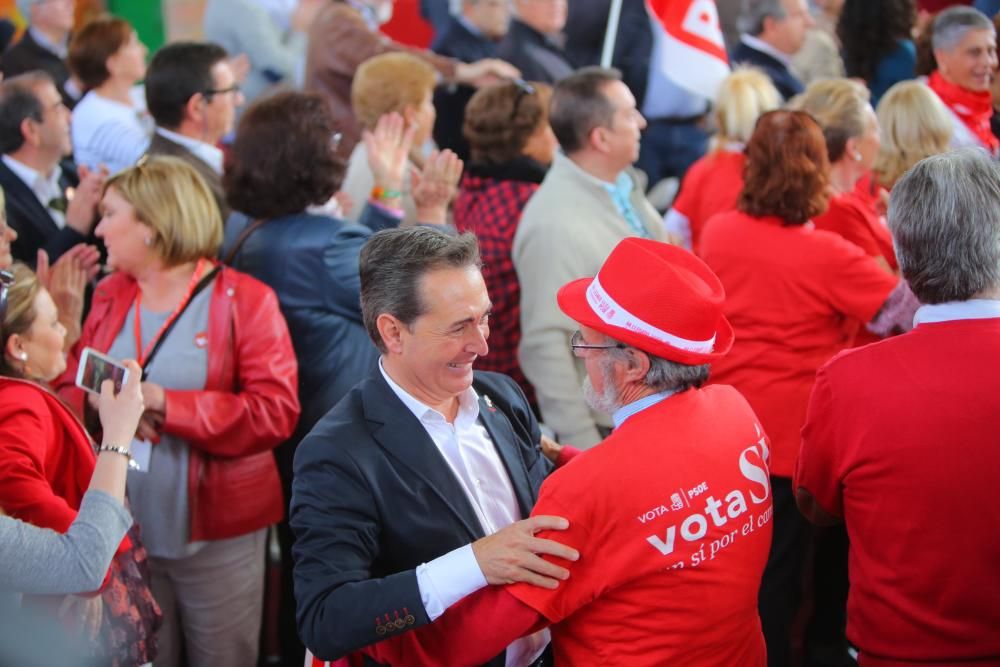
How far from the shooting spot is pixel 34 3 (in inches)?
253

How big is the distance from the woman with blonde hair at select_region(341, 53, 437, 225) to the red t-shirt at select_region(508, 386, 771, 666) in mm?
2594

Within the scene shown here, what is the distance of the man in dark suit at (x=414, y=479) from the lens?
211cm

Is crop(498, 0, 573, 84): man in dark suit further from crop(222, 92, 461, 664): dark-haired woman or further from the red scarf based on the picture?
crop(222, 92, 461, 664): dark-haired woman

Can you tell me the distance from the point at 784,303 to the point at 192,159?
233 centimetres

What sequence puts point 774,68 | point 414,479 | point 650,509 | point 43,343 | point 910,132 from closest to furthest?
1. point 650,509
2. point 414,479
3. point 43,343
4. point 910,132
5. point 774,68

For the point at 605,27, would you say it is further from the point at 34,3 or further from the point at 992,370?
the point at 992,370

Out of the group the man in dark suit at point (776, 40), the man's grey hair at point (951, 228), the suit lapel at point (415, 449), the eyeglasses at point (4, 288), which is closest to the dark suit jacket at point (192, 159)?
the eyeglasses at point (4, 288)

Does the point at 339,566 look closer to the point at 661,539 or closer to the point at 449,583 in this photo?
the point at 449,583

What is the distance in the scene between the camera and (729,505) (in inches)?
85.7

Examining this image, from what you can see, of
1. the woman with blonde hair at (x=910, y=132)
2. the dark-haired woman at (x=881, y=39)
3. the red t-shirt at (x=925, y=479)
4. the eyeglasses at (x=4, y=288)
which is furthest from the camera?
the dark-haired woman at (x=881, y=39)

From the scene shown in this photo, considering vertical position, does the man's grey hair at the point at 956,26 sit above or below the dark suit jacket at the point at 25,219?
above

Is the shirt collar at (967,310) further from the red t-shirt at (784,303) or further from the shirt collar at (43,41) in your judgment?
the shirt collar at (43,41)

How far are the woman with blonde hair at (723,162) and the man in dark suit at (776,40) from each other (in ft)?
4.92

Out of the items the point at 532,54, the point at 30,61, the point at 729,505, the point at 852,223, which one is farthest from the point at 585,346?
the point at 30,61
